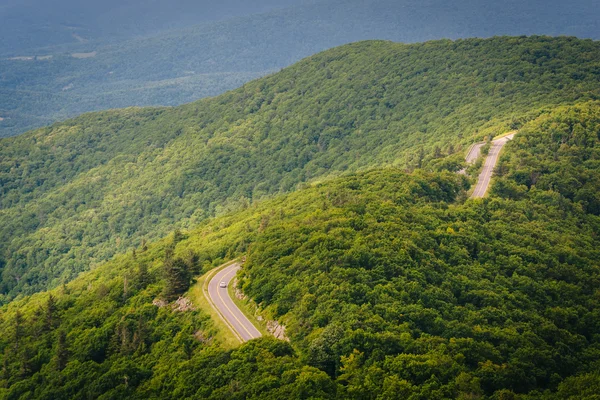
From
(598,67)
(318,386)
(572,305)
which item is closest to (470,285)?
(572,305)

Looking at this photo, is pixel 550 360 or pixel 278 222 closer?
pixel 550 360

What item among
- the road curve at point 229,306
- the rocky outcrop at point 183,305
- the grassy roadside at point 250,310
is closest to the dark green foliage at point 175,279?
the rocky outcrop at point 183,305

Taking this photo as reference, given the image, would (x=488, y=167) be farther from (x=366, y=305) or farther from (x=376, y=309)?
(x=366, y=305)

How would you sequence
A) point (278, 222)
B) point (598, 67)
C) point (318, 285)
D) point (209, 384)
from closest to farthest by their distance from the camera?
point (209, 384)
point (318, 285)
point (278, 222)
point (598, 67)

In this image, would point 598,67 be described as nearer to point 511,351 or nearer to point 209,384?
point 511,351

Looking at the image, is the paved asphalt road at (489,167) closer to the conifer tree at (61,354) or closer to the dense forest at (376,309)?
the dense forest at (376,309)

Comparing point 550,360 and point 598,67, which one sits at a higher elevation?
point 598,67
